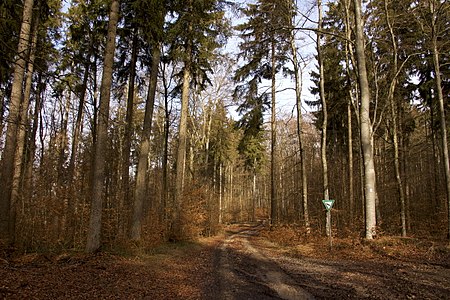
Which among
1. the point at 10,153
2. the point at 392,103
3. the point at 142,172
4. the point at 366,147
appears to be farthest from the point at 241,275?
the point at 392,103

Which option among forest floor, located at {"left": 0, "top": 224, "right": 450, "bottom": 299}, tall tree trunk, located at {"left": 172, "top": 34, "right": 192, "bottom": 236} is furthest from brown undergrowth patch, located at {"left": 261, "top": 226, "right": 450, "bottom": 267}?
tall tree trunk, located at {"left": 172, "top": 34, "right": 192, "bottom": 236}

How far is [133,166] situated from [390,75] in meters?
22.6

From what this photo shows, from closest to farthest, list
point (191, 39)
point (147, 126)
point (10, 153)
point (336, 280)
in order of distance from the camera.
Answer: point (336, 280) < point (10, 153) < point (147, 126) < point (191, 39)

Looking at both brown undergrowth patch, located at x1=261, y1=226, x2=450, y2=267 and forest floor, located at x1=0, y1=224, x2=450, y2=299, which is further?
brown undergrowth patch, located at x1=261, y1=226, x2=450, y2=267

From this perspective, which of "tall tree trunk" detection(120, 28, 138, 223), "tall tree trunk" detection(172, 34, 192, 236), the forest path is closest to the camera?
the forest path

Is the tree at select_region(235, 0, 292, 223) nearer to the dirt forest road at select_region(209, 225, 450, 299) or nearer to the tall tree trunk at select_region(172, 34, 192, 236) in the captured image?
the tall tree trunk at select_region(172, 34, 192, 236)

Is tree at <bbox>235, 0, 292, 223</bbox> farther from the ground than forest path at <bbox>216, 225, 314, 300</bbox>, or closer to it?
farther from the ground

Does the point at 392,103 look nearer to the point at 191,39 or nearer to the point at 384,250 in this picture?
the point at 384,250

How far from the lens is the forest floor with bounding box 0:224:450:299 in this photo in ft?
18.3

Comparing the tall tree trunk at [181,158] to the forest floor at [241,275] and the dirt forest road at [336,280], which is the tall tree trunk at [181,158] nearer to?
the forest floor at [241,275]

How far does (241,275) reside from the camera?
26.1ft

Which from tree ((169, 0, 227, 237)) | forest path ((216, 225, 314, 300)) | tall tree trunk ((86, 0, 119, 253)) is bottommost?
forest path ((216, 225, 314, 300))

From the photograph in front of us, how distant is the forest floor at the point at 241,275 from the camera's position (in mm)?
5590

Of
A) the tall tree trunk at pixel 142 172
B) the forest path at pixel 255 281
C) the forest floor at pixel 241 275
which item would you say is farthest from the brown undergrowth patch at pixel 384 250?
the tall tree trunk at pixel 142 172
